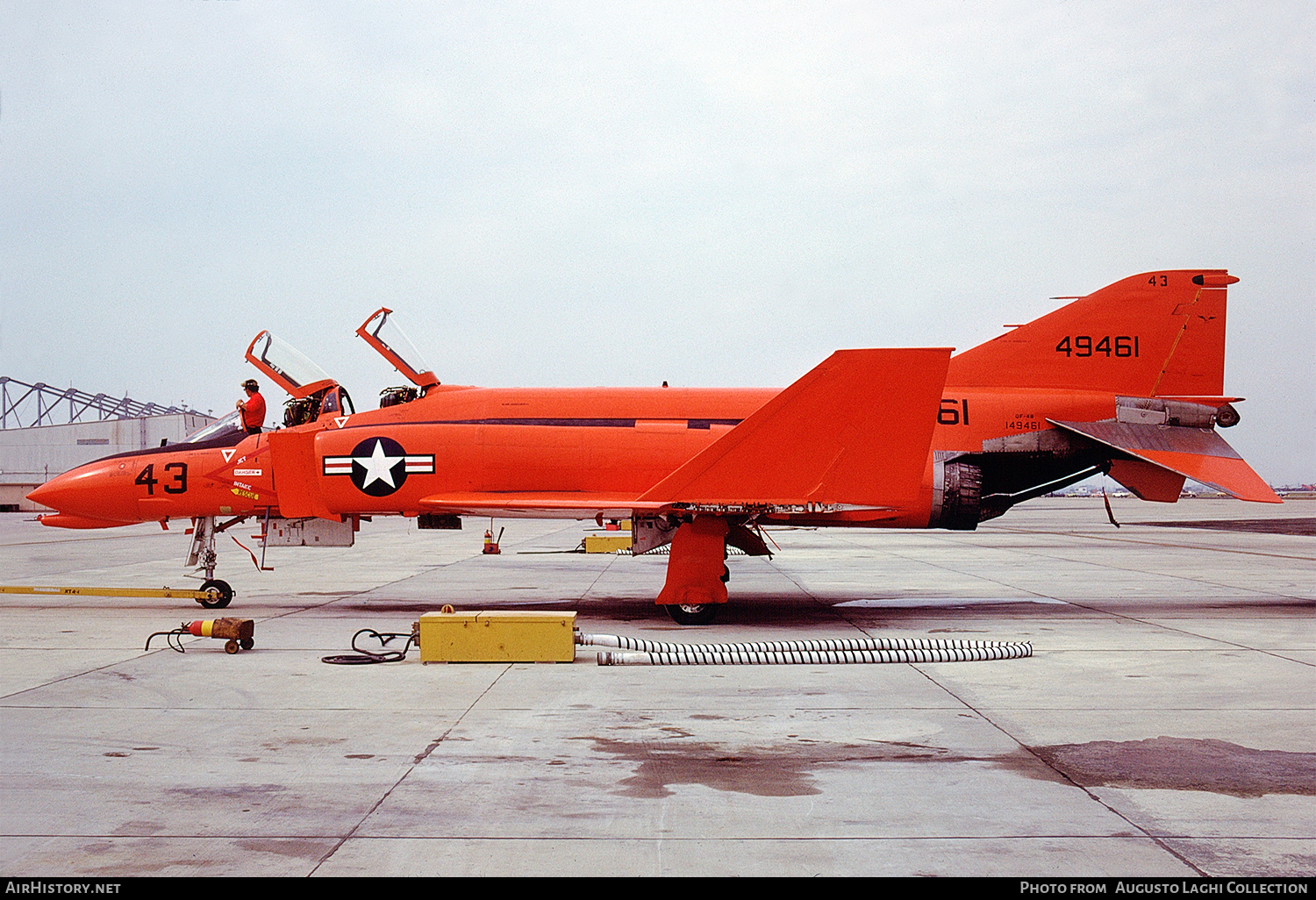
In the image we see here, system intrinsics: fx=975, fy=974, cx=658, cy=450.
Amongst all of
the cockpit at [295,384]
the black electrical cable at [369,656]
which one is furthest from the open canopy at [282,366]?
the black electrical cable at [369,656]

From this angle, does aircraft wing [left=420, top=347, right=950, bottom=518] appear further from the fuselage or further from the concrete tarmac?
the concrete tarmac

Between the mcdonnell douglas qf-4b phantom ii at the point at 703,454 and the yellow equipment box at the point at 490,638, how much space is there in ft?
8.75

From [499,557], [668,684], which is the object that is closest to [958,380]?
[668,684]

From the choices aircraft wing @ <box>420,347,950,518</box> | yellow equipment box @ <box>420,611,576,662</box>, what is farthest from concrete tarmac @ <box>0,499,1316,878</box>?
aircraft wing @ <box>420,347,950,518</box>

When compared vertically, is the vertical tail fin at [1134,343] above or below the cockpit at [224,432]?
above

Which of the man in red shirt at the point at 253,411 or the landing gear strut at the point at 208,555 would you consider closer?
the landing gear strut at the point at 208,555

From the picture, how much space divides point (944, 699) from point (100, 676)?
6.88 m

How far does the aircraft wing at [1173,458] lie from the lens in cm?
1245

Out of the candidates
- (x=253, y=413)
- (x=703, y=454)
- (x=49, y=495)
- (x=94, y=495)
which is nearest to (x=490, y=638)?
(x=703, y=454)

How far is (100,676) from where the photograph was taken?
8164mm

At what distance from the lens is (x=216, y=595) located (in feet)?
41.6

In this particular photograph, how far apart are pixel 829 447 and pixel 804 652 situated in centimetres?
285

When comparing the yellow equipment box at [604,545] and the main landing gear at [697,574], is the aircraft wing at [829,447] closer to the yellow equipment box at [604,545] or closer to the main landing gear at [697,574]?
the main landing gear at [697,574]
